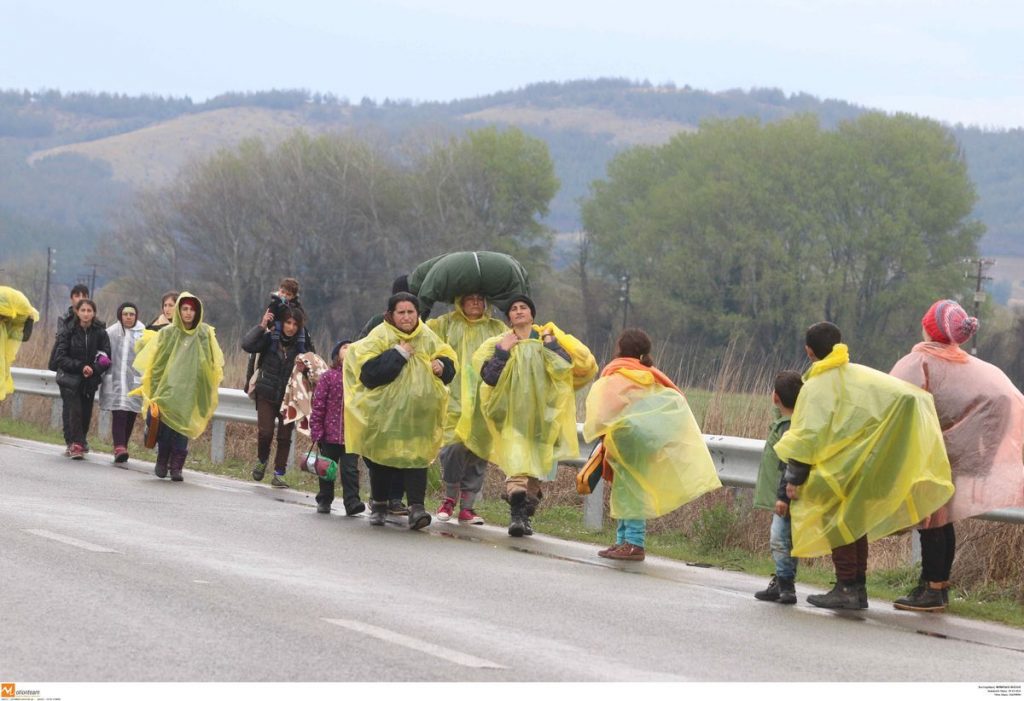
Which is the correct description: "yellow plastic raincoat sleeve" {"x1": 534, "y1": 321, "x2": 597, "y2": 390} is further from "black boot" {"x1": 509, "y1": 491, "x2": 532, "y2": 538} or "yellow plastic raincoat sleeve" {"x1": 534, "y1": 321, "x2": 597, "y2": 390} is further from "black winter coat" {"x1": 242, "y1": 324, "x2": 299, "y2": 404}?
"black winter coat" {"x1": 242, "y1": 324, "x2": 299, "y2": 404}

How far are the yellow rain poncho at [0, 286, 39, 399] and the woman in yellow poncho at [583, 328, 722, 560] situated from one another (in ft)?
39.0

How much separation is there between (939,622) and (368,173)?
81533mm

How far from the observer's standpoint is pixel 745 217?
292ft

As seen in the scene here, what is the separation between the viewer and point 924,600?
10.3 metres

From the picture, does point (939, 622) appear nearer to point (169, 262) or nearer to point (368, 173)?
point (368, 173)

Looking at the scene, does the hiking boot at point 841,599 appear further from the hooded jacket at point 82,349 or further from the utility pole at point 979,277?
the utility pole at point 979,277

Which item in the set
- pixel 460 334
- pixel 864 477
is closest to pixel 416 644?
pixel 864 477

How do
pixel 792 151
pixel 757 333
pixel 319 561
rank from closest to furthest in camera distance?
1. pixel 319 561
2. pixel 757 333
3. pixel 792 151

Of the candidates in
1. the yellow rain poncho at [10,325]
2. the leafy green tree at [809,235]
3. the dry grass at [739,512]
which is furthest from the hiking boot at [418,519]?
the leafy green tree at [809,235]

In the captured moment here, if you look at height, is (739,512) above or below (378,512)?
above

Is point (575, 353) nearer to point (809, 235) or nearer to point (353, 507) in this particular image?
point (353, 507)

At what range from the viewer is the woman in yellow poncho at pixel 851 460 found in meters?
10.0

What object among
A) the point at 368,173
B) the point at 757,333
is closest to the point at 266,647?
the point at 757,333

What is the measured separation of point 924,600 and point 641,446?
7.90 feet
